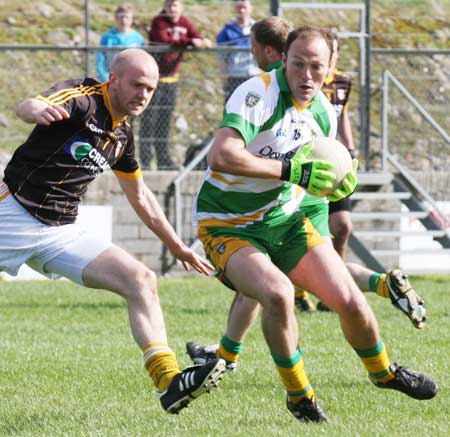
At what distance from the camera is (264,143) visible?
604 cm

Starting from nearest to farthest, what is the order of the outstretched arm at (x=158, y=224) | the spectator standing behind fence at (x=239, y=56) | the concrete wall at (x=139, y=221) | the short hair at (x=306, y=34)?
the short hair at (x=306, y=34)
the outstretched arm at (x=158, y=224)
the concrete wall at (x=139, y=221)
the spectator standing behind fence at (x=239, y=56)

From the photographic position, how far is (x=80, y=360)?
8195mm

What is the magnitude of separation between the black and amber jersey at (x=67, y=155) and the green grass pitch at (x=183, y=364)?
111cm

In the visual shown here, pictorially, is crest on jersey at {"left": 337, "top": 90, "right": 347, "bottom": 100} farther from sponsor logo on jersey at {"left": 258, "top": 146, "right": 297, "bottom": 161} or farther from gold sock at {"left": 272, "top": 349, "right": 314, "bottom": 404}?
gold sock at {"left": 272, "top": 349, "right": 314, "bottom": 404}

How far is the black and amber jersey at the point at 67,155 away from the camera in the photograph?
591 centimetres

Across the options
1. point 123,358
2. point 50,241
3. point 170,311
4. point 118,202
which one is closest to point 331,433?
point 50,241

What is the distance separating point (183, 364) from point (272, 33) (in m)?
2.36

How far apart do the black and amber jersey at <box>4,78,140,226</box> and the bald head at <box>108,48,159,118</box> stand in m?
0.08

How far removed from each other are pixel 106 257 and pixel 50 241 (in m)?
0.31

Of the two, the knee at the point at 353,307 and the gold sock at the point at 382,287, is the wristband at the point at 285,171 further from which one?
the gold sock at the point at 382,287

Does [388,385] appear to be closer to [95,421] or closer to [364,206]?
[95,421]

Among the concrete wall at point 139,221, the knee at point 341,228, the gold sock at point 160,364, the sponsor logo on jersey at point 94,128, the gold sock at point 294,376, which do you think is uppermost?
the sponsor logo on jersey at point 94,128

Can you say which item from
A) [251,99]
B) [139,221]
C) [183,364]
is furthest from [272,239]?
A: [139,221]

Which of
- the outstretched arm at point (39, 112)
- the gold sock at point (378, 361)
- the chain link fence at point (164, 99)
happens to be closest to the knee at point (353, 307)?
the gold sock at point (378, 361)
